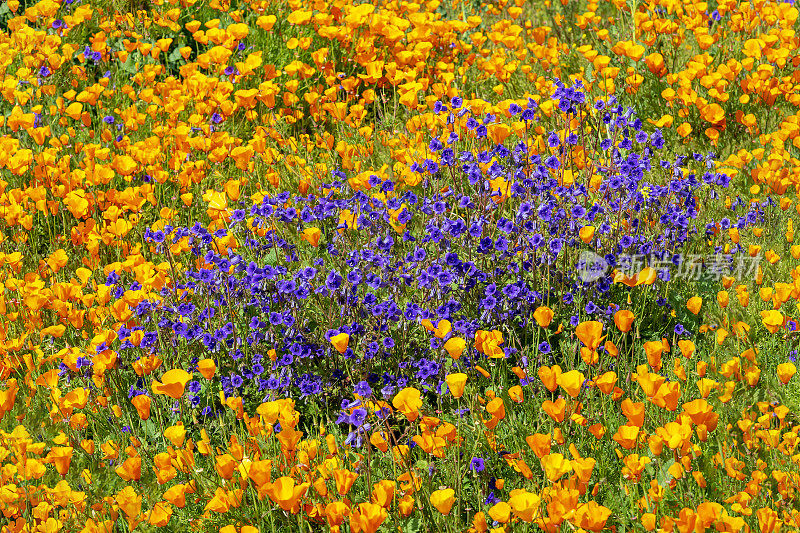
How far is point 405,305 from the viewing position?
10.7ft

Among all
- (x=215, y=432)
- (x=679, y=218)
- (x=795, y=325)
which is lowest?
(x=215, y=432)

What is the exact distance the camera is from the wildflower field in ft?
7.83

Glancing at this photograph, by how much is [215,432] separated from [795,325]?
6.81 feet

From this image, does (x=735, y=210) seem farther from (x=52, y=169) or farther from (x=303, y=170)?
(x=52, y=169)

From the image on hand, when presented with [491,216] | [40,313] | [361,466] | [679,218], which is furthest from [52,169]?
[679,218]

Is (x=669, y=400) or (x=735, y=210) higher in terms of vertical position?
(x=669, y=400)

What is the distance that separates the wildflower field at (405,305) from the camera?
7.83 ft

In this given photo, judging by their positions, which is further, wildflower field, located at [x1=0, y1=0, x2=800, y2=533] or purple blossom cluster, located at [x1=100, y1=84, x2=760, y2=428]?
purple blossom cluster, located at [x1=100, y1=84, x2=760, y2=428]

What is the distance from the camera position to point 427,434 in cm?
230

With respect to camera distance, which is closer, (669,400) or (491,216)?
(669,400)

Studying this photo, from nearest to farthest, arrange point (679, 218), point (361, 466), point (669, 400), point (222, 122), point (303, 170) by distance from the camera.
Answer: point (669, 400) < point (361, 466) < point (679, 218) < point (303, 170) < point (222, 122)

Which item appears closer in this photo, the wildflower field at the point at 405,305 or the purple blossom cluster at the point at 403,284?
the wildflower field at the point at 405,305

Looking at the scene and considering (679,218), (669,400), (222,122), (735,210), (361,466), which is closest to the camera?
(669,400)

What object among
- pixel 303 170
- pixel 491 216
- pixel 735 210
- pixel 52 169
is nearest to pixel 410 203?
pixel 491 216
